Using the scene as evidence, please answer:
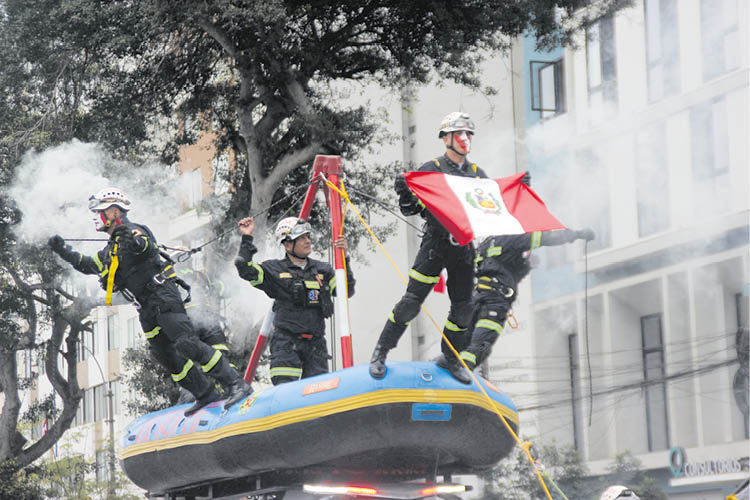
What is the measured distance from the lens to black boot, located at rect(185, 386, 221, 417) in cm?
1060

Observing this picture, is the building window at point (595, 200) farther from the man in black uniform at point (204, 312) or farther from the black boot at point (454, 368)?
the black boot at point (454, 368)

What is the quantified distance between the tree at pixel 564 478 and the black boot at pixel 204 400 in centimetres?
671

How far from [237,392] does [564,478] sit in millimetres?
7360

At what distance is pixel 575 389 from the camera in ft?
54.3

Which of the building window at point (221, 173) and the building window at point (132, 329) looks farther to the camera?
the building window at point (132, 329)

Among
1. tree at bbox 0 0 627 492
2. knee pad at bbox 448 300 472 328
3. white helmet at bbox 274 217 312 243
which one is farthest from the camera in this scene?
tree at bbox 0 0 627 492

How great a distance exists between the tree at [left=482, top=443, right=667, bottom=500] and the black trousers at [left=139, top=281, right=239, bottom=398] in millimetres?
6753

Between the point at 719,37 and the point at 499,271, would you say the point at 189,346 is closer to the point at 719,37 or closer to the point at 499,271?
the point at 499,271

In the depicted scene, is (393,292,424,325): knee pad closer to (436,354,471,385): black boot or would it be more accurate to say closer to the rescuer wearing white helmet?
the rescuer wearing white helmet

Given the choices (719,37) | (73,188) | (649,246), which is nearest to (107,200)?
(73,188)

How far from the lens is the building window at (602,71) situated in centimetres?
1633

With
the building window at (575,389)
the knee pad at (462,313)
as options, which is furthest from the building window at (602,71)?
the knee pad at (462,313)

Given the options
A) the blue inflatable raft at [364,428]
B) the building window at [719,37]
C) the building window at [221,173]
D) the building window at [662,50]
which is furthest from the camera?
the building window at [221,173]

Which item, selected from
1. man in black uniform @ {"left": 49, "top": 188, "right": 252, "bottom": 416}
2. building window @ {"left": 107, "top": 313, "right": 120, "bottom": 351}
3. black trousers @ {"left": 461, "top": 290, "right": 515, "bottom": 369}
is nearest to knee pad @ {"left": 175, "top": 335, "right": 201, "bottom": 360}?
man in black uniform @ {"left": 49, "top": 188, "right": 252, "bottom": 416}
